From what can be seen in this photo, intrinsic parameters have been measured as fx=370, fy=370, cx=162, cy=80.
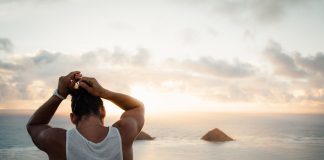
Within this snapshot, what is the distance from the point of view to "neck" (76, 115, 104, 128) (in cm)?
299

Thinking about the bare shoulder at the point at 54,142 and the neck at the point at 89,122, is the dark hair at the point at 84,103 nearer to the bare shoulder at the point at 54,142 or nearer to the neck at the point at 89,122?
the neck at the point at 89,122

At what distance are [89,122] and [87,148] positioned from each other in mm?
237

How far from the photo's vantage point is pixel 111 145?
2.95 metres

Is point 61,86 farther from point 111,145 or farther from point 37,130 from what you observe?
point 111,145

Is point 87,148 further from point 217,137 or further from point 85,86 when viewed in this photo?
point 217,137

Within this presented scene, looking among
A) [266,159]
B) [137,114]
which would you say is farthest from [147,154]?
[137,114]

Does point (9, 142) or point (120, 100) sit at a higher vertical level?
point (120, 100)

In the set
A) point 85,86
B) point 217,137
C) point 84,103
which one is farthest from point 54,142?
point 217,137

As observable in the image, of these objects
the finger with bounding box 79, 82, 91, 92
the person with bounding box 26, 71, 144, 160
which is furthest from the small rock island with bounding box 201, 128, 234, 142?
the finger with bounding box 79, 82, 91, 92

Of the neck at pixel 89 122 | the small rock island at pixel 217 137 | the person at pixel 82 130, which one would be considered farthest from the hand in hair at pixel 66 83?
the small rock island at pixel 217 137

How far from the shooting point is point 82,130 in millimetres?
2961

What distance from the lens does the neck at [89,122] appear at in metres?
2.99

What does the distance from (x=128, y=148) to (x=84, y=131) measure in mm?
417

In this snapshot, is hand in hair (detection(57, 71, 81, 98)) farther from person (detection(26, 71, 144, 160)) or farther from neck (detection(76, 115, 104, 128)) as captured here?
neck (detection(76, 115, 104, 128))
